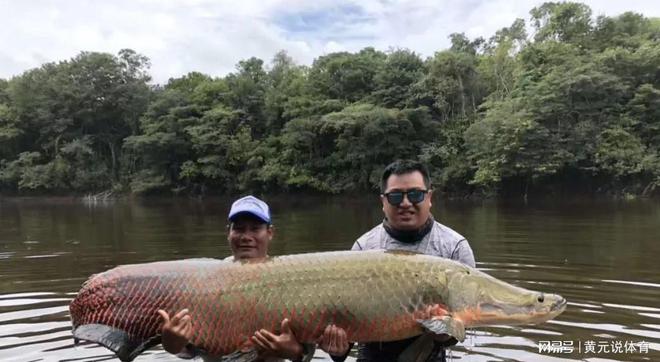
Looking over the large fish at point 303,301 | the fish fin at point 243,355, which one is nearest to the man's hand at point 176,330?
the large fish at point 303,301

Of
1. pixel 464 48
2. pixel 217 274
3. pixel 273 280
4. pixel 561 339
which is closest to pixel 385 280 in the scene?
pixel 273 280

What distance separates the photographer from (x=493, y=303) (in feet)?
11.0

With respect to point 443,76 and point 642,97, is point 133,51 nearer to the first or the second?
point 443,76

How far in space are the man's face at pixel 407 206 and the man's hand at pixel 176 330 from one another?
1403 millimetres

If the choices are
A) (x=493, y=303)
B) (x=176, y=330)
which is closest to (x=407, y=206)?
(x=493, y=303)

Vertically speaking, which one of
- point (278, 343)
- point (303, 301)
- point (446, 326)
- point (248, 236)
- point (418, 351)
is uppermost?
point (248, 236)

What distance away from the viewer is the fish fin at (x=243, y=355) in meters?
3.42

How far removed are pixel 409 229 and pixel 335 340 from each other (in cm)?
89

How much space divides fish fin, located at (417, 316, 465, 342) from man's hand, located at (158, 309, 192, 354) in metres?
1.34

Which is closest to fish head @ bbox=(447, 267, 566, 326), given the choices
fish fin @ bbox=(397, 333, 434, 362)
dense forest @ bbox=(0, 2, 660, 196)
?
fish fin @ bbox=(397, 333, 434, 362)

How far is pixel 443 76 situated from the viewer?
1698 inches

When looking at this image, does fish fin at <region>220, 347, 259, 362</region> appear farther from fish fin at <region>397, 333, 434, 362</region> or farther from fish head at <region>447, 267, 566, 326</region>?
fish head at <region>447, 267, 566, 326</region>

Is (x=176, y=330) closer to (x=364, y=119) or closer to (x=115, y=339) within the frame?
(x=115, y=339)

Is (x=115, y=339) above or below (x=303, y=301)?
below
